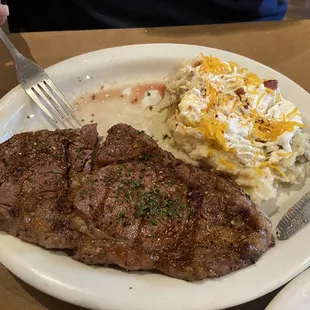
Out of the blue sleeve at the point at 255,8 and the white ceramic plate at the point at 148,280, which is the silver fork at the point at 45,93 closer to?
the white ceramic plate at the point at 148,280

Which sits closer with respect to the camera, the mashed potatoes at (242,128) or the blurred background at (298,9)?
the mashed potatoes at (242,128)

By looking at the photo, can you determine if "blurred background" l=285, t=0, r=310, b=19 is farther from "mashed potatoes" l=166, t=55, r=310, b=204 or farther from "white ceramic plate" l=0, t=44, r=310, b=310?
"white ceramic plate" l=0, t=44, r=310, b=310

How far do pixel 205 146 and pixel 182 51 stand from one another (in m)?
0.84

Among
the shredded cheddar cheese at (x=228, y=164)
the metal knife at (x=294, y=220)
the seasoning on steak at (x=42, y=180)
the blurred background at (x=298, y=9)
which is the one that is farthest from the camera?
the blurred background at (x=298, y=9)

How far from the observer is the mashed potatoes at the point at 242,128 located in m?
2.34

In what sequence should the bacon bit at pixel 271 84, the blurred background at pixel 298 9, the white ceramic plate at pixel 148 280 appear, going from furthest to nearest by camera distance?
1. the blurred background at pixel 298 9
2. the bacon bit at pixel 271 84
3. the white ceramic plate at pixel 148 280

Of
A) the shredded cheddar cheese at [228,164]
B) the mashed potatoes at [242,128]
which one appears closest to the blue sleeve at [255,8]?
the mashed potatoes at [242,128]

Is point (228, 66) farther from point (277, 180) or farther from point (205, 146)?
point (277, 180)

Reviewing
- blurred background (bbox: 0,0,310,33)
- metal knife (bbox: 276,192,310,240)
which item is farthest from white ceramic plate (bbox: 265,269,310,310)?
blurred background (bbox: 0,0,310,33)

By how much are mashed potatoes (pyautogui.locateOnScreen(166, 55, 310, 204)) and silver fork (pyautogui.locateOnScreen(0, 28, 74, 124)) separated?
25.3 inches

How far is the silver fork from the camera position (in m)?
2.69

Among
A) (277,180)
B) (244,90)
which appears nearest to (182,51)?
(244,90)

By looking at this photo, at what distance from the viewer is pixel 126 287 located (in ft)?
6.46

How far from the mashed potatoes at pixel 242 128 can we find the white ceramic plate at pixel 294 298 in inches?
23.9
